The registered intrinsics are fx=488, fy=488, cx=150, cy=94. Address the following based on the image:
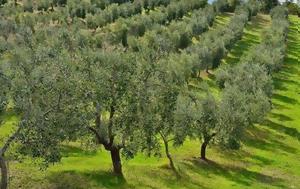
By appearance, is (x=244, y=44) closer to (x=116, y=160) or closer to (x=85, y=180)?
(x=116, y=160)

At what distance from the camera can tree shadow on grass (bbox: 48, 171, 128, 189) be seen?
50463mm

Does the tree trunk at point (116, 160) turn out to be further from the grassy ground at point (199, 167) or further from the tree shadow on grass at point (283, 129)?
the tree shadow on grass at point (283, 129)

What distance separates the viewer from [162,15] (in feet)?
611

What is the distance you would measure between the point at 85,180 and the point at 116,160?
4665mm

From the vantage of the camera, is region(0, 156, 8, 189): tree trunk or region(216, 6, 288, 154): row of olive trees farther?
region(216, 6, 288, 154): row of olive trees

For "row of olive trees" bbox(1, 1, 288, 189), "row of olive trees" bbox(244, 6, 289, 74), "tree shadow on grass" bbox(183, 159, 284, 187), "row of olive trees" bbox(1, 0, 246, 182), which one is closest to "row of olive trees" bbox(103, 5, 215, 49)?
"row of olive trees" bbox(244, 6, 289, 74)

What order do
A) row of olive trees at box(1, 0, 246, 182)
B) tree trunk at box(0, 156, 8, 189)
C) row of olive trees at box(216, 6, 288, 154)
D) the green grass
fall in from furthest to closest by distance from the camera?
the green grass → row of olive trees at box(216, 6, 288, 154) → row of olive trees at box(1, 0, 246, 182) → tree trunk at box(0, 156, 8, 189)

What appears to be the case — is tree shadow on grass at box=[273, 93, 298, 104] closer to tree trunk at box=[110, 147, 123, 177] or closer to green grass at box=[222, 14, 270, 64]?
green grass at box=[222, 14, 270, 64]

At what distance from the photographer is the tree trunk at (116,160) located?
54.6 meters

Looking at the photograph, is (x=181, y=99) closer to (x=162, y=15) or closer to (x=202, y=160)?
(x=202, y=160)

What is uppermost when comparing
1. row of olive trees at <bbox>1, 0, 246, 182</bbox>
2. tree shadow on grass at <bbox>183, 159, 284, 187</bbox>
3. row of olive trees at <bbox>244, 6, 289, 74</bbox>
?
row of olive trees at <bbox>1, 0, 246, 182</bbox>

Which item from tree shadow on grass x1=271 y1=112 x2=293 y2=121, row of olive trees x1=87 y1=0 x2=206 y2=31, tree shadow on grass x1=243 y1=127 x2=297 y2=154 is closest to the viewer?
tree shadow on grass x1=243 y1=127 x2=297 y2=154

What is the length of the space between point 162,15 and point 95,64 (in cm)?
13697

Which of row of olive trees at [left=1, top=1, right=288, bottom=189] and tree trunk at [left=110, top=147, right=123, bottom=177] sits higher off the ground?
row of olive trees at [left=1, top=1, right=288, bottom=189]
